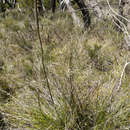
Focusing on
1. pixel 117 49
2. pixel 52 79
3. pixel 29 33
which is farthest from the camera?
pixel 29 33

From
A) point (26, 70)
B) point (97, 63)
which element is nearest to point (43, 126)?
point (26, 70)

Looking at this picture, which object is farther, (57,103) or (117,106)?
(57,103)

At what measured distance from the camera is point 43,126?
97 centimetres

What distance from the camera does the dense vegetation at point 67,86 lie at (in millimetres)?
979

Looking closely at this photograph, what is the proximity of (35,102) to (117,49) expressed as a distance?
1320 mm

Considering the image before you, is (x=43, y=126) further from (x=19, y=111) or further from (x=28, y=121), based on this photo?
(x=19, y=111)

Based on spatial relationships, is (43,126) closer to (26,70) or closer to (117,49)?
(26,70)

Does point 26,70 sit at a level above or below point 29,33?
below

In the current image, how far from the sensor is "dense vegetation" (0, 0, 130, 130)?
3.21 feet

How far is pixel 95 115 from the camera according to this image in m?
0.99

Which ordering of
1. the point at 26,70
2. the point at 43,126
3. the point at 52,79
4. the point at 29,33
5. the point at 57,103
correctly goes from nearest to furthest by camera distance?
the point at 43,126 < the point at 57,103 < the point at 52,79 < the point at 26,70 < the point at 29,33

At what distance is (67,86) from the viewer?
3.45 ft

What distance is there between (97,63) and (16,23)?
1923 mm

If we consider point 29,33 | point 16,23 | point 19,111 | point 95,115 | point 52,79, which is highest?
point 16,23
